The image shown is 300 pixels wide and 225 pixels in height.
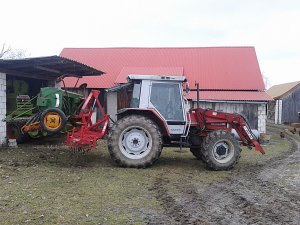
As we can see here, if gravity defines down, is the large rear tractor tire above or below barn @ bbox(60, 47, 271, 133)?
below

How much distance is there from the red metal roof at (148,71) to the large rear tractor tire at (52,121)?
37.9 ft

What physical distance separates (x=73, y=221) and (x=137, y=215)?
0.98 m

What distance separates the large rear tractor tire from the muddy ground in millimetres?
928

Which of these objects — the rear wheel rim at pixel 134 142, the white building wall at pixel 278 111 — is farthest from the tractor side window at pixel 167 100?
the white building wall at pixel 278 111

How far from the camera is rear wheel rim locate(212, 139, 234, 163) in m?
9.62

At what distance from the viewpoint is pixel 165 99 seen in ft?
32.1

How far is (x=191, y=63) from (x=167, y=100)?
52.4 ft

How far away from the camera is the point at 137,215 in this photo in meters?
5.68

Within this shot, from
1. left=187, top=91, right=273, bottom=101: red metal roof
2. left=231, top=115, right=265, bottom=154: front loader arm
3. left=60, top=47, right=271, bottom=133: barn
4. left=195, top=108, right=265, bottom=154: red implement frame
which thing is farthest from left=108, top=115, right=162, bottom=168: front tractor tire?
left=187, top=91, right=273, bottom=101: red metal roof

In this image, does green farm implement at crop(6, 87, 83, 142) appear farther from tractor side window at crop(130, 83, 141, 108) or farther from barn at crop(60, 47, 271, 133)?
barn at crop(60, 47, 271, 133)

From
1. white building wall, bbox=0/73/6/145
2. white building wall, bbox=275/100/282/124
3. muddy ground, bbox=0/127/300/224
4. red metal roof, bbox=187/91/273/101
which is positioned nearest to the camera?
muddy ground, bbox=0/127/300/224

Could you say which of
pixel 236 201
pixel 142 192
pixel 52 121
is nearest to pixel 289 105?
pixel 52 121

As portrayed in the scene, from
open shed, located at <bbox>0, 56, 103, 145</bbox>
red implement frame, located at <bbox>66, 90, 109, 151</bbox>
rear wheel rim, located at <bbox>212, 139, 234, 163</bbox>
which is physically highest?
open shed, located at <bbox>0, 56, 103, 145</bbox>

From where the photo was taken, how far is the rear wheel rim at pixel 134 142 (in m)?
9.54
